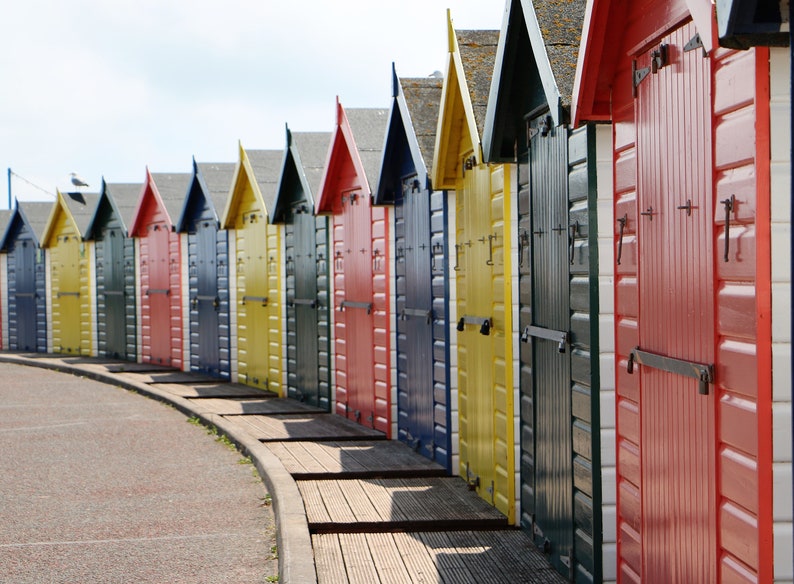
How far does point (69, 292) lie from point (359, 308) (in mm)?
15342

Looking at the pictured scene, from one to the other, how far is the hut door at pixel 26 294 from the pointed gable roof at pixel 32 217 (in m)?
0.49

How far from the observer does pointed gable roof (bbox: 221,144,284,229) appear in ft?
59.3

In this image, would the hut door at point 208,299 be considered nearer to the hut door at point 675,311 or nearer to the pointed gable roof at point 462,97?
the pointed gable roof at point 462,97

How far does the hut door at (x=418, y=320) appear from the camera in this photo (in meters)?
11.3

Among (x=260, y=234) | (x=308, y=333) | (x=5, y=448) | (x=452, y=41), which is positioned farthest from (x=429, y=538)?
(x=260, y=234)

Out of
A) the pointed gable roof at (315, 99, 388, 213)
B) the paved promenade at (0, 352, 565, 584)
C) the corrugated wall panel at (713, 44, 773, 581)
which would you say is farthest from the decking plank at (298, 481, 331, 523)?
the corrugated wall panel at (713, 44, 773, 581)

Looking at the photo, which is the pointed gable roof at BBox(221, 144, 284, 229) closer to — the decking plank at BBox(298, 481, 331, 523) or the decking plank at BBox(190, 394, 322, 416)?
the decking plank at BBox(190, 394, 322, 416)

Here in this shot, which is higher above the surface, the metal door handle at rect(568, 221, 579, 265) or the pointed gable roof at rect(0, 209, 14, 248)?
the pointed gable roof at rect(0, 209, 14, 248)

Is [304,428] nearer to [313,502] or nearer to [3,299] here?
[313,502]

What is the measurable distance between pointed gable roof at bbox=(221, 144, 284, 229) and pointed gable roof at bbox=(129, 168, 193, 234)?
2.64m

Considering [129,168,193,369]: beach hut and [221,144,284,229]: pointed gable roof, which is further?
[129,168,193,369]: beach hut

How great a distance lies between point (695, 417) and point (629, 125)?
175cm

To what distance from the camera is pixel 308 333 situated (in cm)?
1636

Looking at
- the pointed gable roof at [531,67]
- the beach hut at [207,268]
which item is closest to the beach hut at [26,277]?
the beach hut at [207,268]
